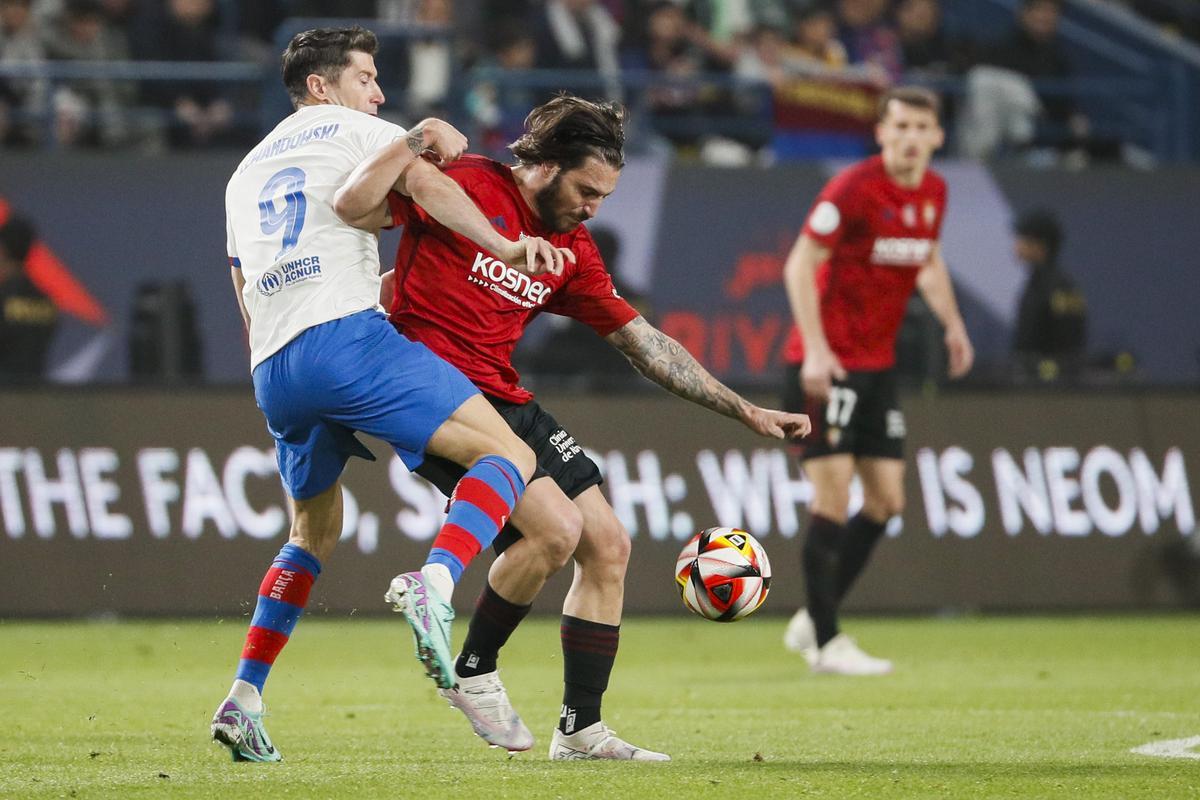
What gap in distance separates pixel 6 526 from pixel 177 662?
236 centimetres

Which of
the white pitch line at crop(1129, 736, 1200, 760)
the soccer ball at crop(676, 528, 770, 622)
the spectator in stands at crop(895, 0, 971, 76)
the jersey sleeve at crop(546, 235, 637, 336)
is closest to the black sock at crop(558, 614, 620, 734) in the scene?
the soccer ball at crop(676, 528, 770, 622)

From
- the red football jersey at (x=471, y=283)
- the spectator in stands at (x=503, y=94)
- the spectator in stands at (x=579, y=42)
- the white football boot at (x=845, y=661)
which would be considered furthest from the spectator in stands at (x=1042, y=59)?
the red football jersey at (x=471, y=283)

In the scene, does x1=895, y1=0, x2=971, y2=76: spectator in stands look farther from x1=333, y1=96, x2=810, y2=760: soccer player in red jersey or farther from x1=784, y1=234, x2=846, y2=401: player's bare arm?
x1=333, y1=96, x2=810, y2=760: soccer player in red jersey

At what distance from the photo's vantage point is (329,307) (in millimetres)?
5520

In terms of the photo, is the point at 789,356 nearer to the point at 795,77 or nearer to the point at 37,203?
the point at 795,77

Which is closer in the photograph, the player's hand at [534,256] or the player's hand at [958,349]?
the player's hand at [534,256]

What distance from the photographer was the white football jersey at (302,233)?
5555 millimetres

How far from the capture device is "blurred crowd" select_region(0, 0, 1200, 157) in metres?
14.9

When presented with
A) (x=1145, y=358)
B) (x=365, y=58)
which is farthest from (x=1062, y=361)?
(x=365, y=58)

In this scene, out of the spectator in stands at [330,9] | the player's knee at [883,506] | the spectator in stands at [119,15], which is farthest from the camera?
the spectator in stands at [330,9]

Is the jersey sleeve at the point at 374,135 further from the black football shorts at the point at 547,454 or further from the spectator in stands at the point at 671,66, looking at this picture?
the spectator in stands at the point at 671,66

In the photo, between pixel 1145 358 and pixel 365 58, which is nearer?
pixel 365 58

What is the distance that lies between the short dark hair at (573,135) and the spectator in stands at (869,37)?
1130cm

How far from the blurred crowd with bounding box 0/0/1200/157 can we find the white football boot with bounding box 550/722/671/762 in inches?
371
